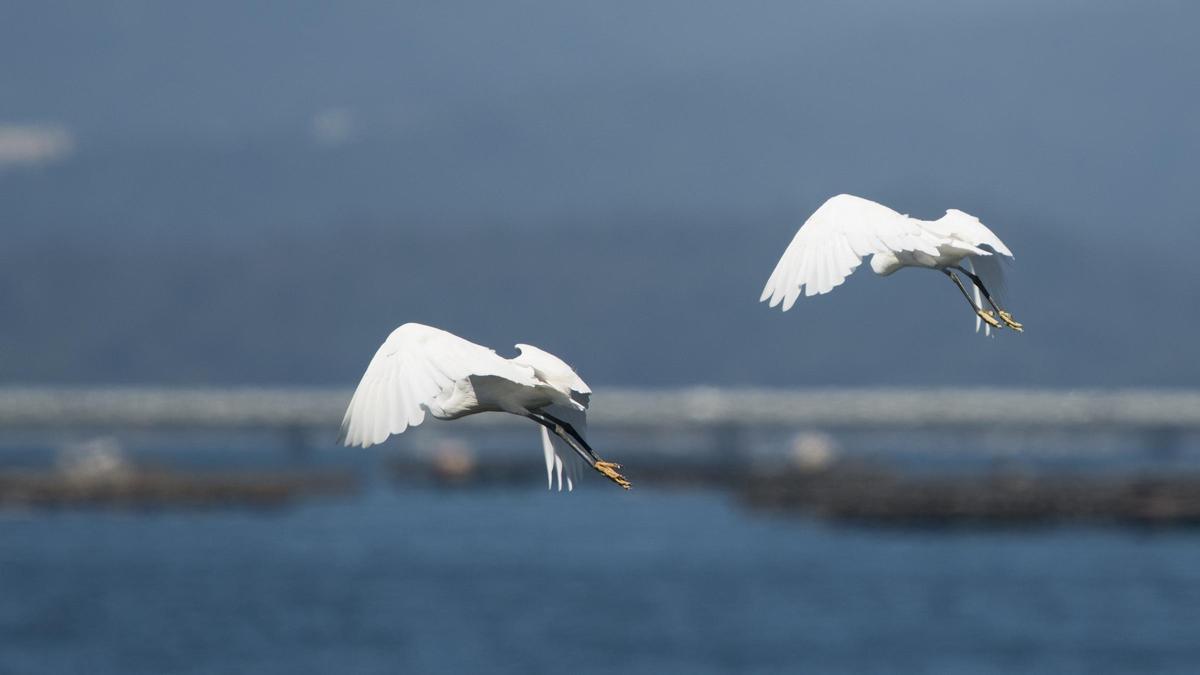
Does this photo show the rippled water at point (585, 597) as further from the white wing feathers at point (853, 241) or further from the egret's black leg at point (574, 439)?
the white wing feathers at point (853, 241)

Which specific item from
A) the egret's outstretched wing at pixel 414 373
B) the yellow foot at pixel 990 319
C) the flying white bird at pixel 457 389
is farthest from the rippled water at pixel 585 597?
the yellow foot at pixel 990 319

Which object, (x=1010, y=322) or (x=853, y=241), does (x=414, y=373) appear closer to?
(x=853, y=241)

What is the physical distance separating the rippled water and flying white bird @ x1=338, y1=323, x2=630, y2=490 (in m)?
57.2

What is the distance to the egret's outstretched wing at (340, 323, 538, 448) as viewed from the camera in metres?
12.8

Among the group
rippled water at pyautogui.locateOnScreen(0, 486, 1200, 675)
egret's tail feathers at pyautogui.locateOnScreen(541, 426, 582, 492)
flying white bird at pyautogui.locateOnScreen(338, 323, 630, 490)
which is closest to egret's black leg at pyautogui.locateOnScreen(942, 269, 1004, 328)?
flying white bird at pyautogui.locateOnScreen(338, 323, 630, 490)

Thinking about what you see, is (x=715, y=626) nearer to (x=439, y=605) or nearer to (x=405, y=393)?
(x=439, y=605)

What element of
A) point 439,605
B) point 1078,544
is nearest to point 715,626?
point 439,605

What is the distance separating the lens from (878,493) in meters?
132

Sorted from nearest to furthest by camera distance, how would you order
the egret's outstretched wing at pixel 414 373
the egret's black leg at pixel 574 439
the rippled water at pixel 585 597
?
the egret's outstretched wing at pixel 414 373, the egret's black leg at pixel 574 439, the rippled water at pixel 585 597

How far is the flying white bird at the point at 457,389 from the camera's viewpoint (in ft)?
41.9

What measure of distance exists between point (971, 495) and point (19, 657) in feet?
221

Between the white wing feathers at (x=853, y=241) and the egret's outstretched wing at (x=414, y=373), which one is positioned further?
the white wing feathers at (x=853, y=241)

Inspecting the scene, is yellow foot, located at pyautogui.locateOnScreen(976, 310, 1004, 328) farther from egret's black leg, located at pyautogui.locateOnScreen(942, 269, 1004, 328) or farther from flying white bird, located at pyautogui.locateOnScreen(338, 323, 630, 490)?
flying white bird, located at pyautogui.locateOnScreen(338, 323, 630, 490)

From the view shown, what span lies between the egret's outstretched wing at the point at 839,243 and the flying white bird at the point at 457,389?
1565 millimetres
